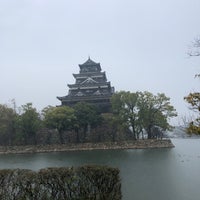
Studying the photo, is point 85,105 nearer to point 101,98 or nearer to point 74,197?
point 101,98

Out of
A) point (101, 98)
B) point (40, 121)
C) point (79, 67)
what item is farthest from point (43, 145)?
point (79, 67)

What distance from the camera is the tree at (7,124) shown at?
36.4 meters

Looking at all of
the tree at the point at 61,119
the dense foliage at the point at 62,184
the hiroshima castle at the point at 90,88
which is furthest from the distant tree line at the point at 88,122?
the dense foliage at the point at 62,184

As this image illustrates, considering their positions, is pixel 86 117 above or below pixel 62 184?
above

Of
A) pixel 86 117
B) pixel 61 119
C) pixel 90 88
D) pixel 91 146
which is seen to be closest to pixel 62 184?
pixel 91 146

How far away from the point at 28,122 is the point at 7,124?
3.72 m

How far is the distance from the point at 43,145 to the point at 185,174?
79.3 ft

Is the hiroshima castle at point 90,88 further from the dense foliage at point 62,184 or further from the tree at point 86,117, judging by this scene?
the dense foliage at point 62,184

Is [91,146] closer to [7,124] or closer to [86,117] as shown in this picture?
[86,117]

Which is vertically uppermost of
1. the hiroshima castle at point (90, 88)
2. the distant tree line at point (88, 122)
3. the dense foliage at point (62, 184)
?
the hiroshima castle at point (90, 88)

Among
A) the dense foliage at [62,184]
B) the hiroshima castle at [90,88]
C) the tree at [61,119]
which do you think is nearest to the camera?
the dense foliage at [62,184]

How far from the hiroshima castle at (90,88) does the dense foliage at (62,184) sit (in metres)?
35.5

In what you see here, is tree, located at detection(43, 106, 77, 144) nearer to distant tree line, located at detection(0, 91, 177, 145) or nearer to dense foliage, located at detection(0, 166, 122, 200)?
distant tree line, located at detection(0, 91, 177, 145)

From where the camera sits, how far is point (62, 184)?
5668mm
